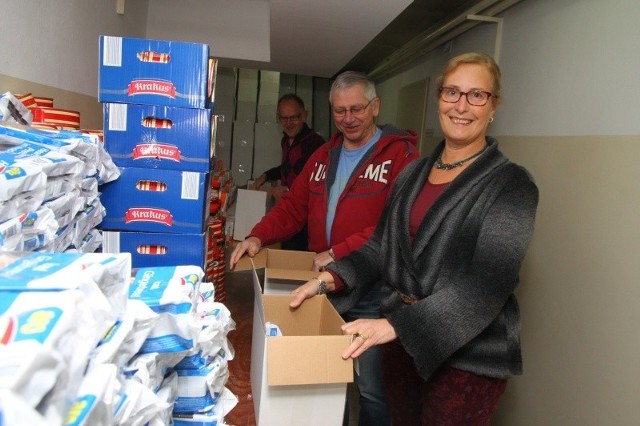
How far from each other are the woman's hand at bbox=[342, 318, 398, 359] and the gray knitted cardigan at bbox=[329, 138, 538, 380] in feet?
0.08

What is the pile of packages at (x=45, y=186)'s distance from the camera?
0.77 m

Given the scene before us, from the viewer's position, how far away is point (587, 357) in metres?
1.56

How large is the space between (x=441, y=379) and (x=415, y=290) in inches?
9.4

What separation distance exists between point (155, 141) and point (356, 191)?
2.45ft

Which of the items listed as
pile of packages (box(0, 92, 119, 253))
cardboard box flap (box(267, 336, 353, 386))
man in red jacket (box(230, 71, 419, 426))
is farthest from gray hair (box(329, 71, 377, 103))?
cardboard box flap (box(267, 336, 353, 386))

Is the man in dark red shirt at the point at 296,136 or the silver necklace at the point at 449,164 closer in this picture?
the silver necklace at the point at 449,164

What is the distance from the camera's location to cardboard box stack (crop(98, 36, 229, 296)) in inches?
55.9

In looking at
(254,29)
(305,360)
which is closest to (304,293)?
(305,360)

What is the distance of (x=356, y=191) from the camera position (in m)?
1.71

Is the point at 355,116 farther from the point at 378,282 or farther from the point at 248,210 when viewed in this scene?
the point at 248,210

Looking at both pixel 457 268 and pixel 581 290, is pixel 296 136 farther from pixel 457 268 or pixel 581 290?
pixel 457 268

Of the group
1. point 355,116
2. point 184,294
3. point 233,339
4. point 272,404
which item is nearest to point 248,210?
point 233,339

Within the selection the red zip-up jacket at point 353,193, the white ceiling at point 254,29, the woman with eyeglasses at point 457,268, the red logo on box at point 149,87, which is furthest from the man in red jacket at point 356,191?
the white ceiling at point 254,29

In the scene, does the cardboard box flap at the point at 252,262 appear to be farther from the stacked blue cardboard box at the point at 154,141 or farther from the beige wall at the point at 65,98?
the beige wall at the point at 65,98
